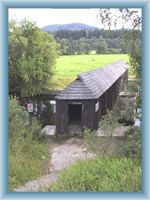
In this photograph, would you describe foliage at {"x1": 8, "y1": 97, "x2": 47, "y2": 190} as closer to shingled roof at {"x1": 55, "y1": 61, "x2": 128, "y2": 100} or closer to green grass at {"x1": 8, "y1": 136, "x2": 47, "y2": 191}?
green grass at {"x1": 8, "y1": 136, "x2": 47, "y2": 191}

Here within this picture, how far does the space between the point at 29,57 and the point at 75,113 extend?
365 centimetres

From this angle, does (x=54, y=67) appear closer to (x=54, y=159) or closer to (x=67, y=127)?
(x=67, y=127)

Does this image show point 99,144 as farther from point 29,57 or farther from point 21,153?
point 29,57

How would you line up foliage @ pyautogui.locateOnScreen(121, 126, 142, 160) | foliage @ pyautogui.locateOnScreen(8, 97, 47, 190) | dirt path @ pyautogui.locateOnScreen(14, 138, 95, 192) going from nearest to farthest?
1. foliage @ pyautogui.locateOnScreen(121, 126, 142, 160)
2. foliage @ pyautogui.locateOnScreen(8, 97, 47, 190)
3. dirt path @ pyautogui.locateOnScreen(14, 138, 95, 192)

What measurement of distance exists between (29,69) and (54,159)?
299 inches

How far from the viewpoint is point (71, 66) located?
18547mm

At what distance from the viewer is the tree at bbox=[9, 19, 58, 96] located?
19234 mm

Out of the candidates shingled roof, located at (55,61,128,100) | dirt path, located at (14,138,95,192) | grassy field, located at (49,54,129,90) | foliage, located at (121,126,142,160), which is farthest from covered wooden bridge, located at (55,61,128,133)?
foliage, located at (121,126,142,160)

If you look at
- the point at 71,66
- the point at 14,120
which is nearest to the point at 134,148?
the point at 14,120

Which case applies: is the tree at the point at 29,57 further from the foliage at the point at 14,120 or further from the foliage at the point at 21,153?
the foliage at the point at 14,120

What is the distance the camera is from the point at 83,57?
56.3 ft

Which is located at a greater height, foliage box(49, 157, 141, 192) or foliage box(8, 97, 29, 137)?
foliage box(8, 97, 29, 137)

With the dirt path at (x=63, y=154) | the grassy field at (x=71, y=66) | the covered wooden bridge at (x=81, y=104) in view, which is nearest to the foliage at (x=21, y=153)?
the dirt path at (x=63, y=154)

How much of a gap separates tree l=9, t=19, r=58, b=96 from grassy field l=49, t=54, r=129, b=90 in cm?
43
